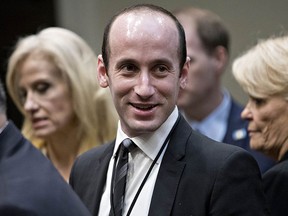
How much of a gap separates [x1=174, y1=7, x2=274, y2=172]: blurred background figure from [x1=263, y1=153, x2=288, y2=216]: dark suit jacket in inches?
69.4

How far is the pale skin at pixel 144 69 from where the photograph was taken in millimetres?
3174

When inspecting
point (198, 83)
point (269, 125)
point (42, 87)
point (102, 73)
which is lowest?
point (198, 83)

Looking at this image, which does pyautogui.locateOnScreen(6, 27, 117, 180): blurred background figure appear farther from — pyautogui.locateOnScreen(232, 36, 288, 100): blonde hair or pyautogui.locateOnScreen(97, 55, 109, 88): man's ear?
pyautogui.locateOnScreen(97, 55, 109, 88): man's ear

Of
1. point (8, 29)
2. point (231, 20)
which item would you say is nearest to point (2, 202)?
point (231, 20)

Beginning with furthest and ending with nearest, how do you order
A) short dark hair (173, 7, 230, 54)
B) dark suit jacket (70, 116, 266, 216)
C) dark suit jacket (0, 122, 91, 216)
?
short dark hair (173, 7, 230, 54), dark suit jacket (70, 116, 266, 216), dark suit jacket (0, 122, 91, 216)

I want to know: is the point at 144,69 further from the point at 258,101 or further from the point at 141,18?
the point at 258,101

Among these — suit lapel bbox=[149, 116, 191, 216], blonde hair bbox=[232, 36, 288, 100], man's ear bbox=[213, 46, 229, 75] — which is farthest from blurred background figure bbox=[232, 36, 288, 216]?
man's ear bbox=[213, 46, 229, 75]

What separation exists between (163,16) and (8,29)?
5038mm

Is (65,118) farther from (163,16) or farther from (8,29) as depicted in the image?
(8,29)

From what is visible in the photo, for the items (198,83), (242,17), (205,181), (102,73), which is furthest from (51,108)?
(242,17)

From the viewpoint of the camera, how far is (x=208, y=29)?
5625 millimetres

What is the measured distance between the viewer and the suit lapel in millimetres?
3160

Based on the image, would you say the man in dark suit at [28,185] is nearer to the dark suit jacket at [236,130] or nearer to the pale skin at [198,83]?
the dark suit jacket at [236,130]

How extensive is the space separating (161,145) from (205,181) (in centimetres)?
25
